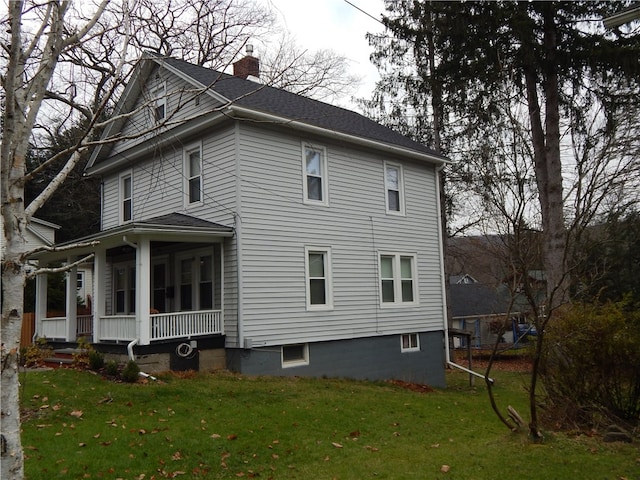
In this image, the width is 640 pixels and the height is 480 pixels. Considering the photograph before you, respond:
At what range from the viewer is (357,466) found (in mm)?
6668

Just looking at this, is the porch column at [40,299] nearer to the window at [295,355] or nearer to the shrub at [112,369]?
the shrub at [112,369]

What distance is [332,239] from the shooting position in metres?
15.4

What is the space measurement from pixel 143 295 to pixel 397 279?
772 cm

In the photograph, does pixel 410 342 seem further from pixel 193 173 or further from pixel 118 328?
pixel 118 328

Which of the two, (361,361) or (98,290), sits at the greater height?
(98,290)

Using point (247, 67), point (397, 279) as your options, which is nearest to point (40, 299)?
point (247, 67)

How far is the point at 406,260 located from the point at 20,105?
46.8 feet

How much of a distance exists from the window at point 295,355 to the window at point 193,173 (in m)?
4.39

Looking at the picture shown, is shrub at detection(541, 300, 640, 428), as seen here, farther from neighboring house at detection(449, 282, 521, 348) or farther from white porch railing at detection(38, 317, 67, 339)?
neighboring house at detection(449, 282, 521, 348)

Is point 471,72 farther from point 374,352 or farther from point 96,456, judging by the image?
point 96,456


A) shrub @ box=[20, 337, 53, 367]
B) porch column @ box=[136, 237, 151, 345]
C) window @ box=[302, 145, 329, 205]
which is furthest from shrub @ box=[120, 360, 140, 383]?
window @ box=[302, 145, 329, 205]

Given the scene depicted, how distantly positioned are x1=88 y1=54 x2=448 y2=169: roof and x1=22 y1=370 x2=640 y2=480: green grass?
6.06m

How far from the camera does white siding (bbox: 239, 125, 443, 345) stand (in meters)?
13.7

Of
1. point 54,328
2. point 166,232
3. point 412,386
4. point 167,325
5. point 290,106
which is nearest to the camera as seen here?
point 166,232
